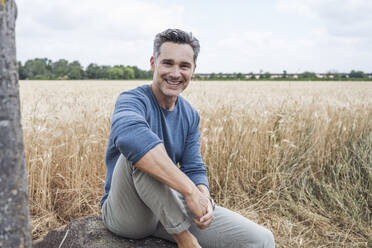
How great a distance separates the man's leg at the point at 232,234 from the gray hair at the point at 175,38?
1.07m

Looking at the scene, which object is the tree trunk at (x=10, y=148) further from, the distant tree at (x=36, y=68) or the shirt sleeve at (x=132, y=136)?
the distant tree at (x=36, y=68)

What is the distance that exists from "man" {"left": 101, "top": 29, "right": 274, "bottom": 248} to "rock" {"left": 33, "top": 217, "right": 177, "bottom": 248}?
0.05 meters

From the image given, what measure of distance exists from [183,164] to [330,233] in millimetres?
1598

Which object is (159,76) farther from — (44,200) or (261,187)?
(261,187)

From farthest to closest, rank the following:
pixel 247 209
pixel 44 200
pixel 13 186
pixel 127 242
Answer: pixel 247 209
pixel 44 200
pixel 127 242
pixel 13 186

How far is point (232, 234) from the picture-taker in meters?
1.85

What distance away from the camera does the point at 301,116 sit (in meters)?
4.12

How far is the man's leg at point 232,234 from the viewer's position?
183 centimetres

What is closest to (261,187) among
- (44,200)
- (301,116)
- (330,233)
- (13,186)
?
(330,233)

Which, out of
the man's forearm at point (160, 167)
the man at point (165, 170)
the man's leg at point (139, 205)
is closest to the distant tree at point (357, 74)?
the man at point (165, 170)

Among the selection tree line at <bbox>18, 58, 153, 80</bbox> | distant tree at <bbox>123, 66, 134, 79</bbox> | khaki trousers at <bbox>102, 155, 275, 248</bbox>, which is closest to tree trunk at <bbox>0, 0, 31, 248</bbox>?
khaki trousers at <bbox>102, 155, 275, 248</bbox>

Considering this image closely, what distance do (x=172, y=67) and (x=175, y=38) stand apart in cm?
17

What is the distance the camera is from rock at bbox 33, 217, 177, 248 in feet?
6.13

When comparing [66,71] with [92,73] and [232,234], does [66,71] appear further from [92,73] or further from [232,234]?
[232,234]
